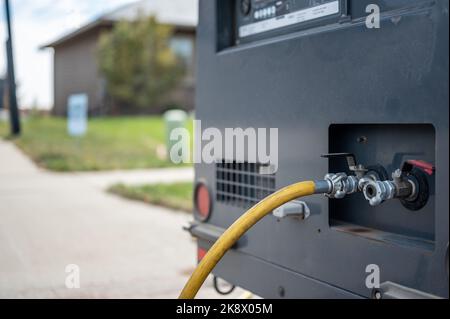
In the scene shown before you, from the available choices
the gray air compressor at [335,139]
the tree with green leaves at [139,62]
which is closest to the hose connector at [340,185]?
the gray air compressor at [335,139]

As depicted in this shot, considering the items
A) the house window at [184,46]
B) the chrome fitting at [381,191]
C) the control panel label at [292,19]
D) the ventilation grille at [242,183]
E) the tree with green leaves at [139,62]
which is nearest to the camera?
the chrome fitting at [381,191]

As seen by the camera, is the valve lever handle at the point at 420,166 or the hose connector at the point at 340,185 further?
the hose connector at the point at 340,185

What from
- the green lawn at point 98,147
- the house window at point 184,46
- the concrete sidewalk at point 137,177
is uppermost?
the house window at point 184,46

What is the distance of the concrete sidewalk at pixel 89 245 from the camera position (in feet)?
15.7

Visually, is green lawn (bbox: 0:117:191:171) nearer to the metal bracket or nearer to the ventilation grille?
the ventilation grille

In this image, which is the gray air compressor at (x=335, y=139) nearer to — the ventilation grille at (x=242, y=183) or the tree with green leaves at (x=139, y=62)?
the ventilation grille at (x=242, y=183)

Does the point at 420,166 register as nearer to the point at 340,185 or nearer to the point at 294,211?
the point at 340,185

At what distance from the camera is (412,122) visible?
1882mm

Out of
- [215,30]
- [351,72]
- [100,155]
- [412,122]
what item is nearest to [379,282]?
[412,122]

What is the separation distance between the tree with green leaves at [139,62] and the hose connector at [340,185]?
80.7 ft

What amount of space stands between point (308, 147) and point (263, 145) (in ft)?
0.94

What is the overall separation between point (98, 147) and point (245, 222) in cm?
1311

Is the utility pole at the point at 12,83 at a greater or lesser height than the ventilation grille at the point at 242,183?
greater
